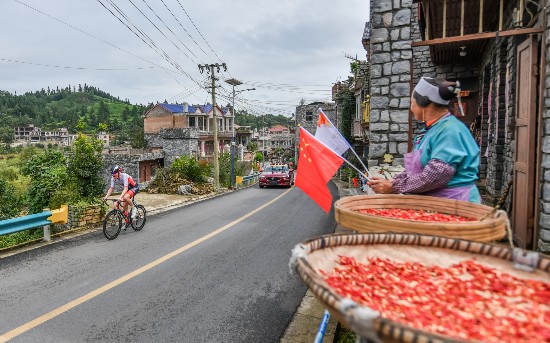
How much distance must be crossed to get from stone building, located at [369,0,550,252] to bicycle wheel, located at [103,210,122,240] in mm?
7112

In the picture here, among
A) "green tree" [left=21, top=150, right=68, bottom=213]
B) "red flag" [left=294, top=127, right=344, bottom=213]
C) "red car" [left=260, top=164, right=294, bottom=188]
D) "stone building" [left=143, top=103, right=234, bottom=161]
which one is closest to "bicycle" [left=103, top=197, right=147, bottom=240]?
"green tree" [left=21, top=150, right=68, bottom=213]

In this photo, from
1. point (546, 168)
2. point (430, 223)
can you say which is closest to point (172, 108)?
point (546, 168)

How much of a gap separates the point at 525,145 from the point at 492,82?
4344 mm

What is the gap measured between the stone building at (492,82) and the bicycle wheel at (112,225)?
7112mm

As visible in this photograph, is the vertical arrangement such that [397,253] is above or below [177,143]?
below

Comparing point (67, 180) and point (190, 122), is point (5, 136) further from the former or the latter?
point (67, 180)

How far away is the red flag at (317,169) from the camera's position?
2936mm

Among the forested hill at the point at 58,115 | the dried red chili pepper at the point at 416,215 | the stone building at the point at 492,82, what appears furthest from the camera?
the forested hill at the point at 58,115

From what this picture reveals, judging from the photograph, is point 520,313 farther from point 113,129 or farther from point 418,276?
point 113,129

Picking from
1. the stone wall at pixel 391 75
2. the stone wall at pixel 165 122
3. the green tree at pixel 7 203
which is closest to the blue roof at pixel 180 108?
the stone wall at pixel 165 122

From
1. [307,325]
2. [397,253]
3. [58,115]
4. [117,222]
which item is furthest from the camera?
[58,115]

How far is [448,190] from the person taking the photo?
9.32ft

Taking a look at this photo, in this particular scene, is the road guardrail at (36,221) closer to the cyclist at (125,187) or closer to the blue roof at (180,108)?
the cyclist at (125,187)

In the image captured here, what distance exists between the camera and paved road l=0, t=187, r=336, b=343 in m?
4.54
